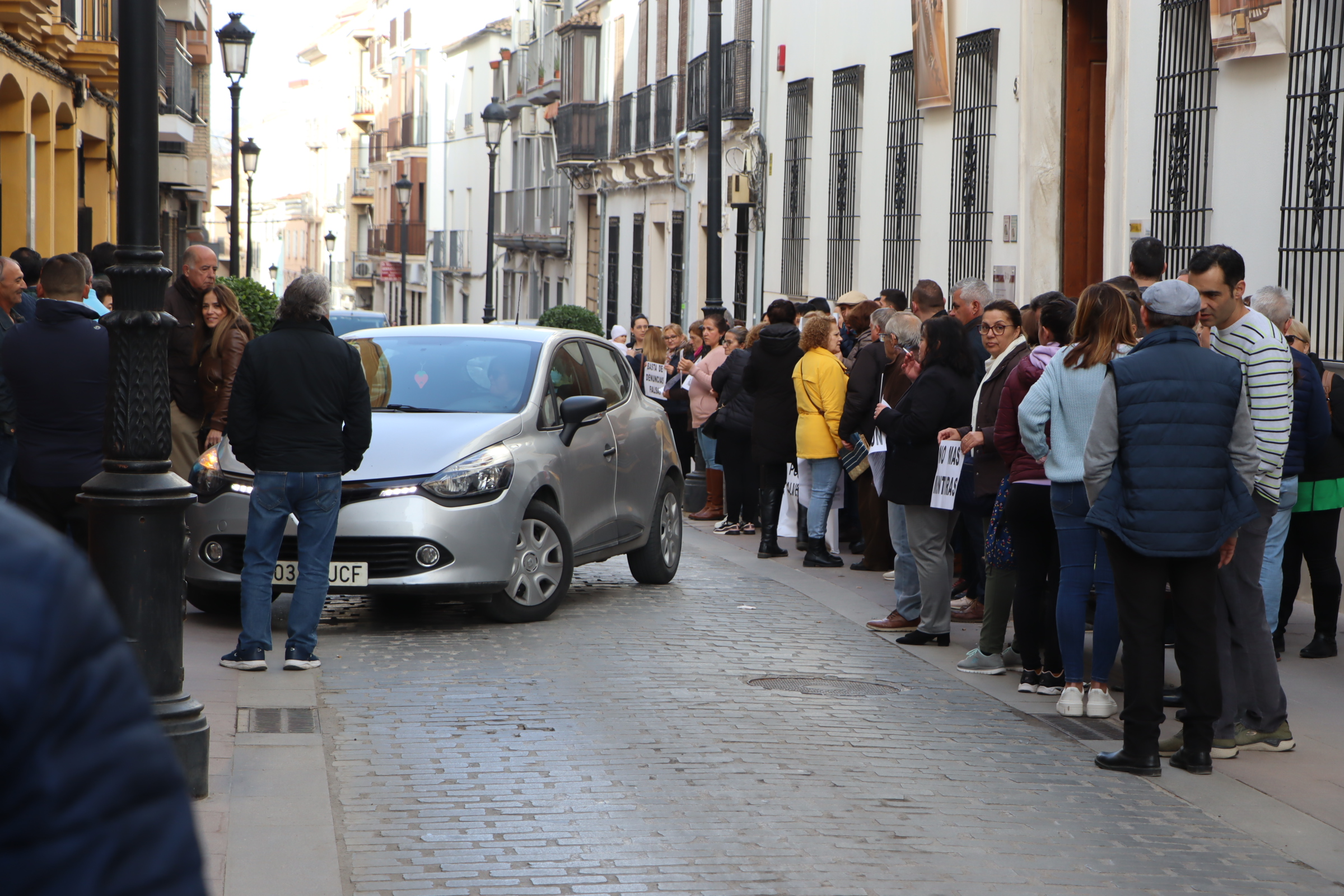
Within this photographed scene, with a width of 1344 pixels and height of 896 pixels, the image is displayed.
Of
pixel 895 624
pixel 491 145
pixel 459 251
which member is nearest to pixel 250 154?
pixel 491 145

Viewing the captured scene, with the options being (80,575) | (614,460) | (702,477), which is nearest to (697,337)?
(702,477)

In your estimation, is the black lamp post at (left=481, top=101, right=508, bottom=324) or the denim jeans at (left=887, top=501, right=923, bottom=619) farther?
the black lamp post at (left=481, top=101, right=508, bottom=324)

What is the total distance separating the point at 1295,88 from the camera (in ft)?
37.3

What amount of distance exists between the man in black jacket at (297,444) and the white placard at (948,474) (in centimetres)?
287

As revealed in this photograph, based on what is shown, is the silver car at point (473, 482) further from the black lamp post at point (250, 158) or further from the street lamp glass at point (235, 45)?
the black lamp post at point (250, 158)

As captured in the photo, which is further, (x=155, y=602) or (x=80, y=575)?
(x=155, y=602)

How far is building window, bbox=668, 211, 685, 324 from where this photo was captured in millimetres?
31438

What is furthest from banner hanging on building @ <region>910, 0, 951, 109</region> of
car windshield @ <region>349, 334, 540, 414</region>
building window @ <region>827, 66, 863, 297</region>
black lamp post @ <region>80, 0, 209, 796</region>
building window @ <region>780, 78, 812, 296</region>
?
black lamp post @ <region>80, 0, 209, 796</region>

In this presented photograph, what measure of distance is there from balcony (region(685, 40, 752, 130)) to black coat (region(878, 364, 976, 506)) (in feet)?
54.7

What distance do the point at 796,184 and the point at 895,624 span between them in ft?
48.1

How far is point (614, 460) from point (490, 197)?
29754 mm

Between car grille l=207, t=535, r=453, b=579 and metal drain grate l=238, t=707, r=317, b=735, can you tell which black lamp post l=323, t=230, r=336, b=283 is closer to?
car grille l=207, t=535, r=453, b=579

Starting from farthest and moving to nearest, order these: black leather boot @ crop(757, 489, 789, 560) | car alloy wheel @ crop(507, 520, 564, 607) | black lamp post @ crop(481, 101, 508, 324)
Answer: black lamp post @ crop(481, 101, 508, 324) < black leather boot @ crop(757, 489, 789, 560) < car alloy wheel @ crop(507, 520, 564, 607)

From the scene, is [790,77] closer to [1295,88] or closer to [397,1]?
[1295,88]
